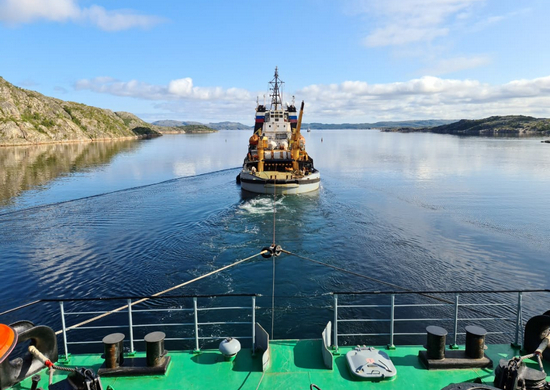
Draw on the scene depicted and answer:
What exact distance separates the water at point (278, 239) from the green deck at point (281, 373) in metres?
5.37

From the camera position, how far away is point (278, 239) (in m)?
23.6

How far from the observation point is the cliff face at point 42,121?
393 ft

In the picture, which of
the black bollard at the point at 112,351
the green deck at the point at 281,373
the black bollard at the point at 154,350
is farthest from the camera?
the black bollard at the point at 154,350

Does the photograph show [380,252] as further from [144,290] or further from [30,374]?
[30,374]

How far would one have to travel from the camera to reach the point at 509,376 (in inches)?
223

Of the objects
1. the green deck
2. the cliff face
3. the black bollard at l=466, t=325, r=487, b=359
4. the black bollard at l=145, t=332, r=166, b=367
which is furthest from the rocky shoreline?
the black bollard at l=466, t=325, r=487, b=359

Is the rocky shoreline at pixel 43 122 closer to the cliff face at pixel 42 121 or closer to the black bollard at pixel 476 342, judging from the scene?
the cliff face at pixel 42 121

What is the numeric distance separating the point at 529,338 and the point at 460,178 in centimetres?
4527

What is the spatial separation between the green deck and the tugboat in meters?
29.1

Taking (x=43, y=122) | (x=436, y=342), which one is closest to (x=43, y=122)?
(x=43, y=122)

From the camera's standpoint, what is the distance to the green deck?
6.57m

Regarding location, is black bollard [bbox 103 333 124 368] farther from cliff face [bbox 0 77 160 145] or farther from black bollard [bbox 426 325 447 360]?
cliff face [bbox 0 77 160 145]

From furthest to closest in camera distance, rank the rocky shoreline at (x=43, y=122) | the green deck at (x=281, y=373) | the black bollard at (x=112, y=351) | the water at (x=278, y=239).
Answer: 1. the rocky shoreline at (x=43, y=122)
2. the water at (x=278, y=239)
3. the black bollard at (x=112, y=351)
4. the green deck at (x=281, y=373)

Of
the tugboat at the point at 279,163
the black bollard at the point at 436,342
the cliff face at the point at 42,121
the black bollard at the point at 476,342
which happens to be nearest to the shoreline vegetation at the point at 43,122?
the cliff face at the point at 42,121
